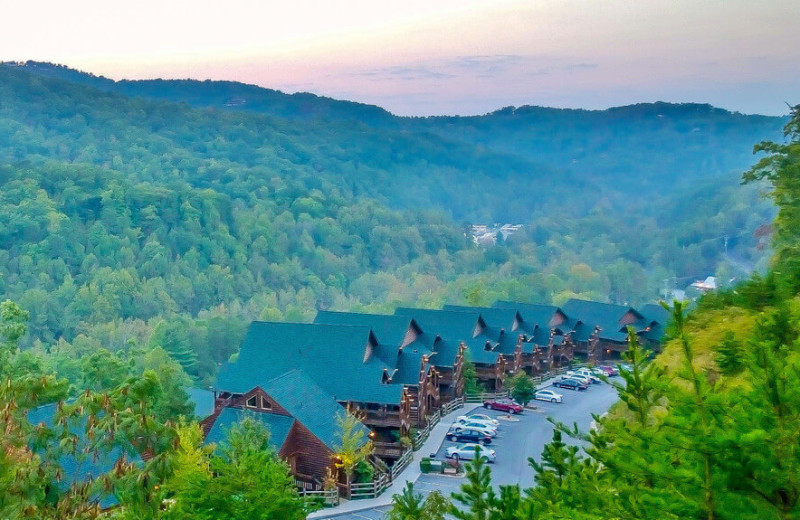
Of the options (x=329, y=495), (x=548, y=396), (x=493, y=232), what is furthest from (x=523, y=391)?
(x=493, y=232)

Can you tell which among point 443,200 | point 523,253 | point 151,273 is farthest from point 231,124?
point 151,273

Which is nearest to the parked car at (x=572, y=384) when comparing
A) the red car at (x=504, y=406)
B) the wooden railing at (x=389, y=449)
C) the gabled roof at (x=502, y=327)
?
the gabled roof at (x=502, y=327)

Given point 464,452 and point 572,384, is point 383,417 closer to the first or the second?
point 464,452

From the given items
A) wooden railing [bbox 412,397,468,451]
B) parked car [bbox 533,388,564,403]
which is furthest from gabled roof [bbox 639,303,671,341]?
wooden railing [bbox 412,397,468,451]

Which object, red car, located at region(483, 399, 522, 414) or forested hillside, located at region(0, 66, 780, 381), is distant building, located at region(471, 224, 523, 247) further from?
red car, located at region(483, 399, 522, 414)

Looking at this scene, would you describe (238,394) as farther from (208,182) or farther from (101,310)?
(208,182)

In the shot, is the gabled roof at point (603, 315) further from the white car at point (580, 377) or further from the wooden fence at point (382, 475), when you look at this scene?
the wooden fence at point (382, 475)
